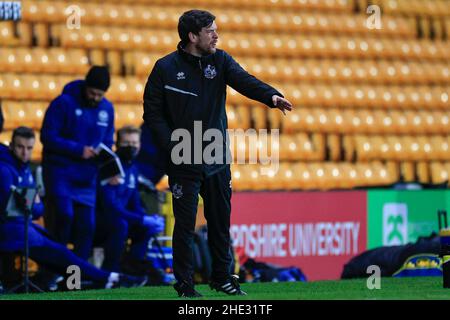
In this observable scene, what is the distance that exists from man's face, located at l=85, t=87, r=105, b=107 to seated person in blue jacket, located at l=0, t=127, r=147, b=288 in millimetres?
823

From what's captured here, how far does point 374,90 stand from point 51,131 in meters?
7.60

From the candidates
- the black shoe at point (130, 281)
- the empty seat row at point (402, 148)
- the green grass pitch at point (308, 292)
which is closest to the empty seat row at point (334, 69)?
the empty seat row at point (402, 148)

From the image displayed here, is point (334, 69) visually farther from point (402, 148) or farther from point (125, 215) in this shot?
point (125, 215)

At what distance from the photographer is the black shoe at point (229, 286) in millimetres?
8719

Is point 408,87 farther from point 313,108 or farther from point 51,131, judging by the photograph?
point 51,131

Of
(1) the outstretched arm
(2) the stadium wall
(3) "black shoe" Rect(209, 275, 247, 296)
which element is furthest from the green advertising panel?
(1) the outstretched arm

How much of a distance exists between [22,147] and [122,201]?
4.66 ft

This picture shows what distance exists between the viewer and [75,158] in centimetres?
1188

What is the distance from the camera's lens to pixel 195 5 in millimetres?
17750

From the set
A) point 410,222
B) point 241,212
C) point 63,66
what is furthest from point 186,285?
point 63,66

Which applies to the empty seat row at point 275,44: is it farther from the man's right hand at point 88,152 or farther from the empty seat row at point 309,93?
the man's right hand at point 88,152

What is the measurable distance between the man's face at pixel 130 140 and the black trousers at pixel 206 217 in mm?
3818

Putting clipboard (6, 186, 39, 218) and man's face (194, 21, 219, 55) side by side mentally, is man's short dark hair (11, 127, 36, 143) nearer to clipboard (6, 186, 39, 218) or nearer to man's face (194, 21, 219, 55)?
clipboard (6, 186, 39, 218)

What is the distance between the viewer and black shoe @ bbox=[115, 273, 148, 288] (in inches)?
452
